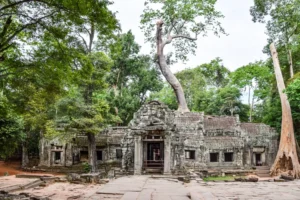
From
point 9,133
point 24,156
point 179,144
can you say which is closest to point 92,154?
point 9,133

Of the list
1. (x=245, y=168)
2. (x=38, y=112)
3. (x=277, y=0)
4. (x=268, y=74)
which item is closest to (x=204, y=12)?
(x=277, y=0)

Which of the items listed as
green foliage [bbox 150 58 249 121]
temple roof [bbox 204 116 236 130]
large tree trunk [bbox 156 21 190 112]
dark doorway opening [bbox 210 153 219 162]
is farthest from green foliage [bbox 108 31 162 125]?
dark doorway opening [bbox 210 153 219 162]

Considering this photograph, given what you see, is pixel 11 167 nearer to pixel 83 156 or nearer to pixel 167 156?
pixel 83 156

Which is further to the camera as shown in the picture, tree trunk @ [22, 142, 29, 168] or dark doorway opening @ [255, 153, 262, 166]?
tree trunk @ [22, 142, 29, 168]

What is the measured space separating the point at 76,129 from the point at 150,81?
12156 mm

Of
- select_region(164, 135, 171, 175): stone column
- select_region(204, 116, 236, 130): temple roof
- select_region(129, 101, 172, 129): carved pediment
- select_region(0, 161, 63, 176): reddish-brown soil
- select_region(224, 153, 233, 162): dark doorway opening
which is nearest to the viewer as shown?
select_region(164, 135, 171, 175): stone column

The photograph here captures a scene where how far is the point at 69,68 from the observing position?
378 inches

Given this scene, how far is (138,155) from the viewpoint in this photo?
55.5ft

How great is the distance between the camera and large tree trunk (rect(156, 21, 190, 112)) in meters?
26.7

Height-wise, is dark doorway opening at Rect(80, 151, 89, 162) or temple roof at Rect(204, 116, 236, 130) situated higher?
temple roof at Rect(204, 116, 236, 130)

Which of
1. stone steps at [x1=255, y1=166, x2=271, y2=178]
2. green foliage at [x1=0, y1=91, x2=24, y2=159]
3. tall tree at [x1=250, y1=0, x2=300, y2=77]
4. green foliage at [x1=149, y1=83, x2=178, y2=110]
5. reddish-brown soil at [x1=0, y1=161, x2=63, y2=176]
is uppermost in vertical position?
tall tree at [x1=250, y1=0, x2=300, y2=77]

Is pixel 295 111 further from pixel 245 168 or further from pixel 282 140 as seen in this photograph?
pixel 245 168

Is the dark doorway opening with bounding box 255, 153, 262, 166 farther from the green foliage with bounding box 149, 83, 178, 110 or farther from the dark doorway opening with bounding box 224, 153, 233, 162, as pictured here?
the green foliage with bounding box 149, 83, 178, 110

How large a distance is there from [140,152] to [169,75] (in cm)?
1237
